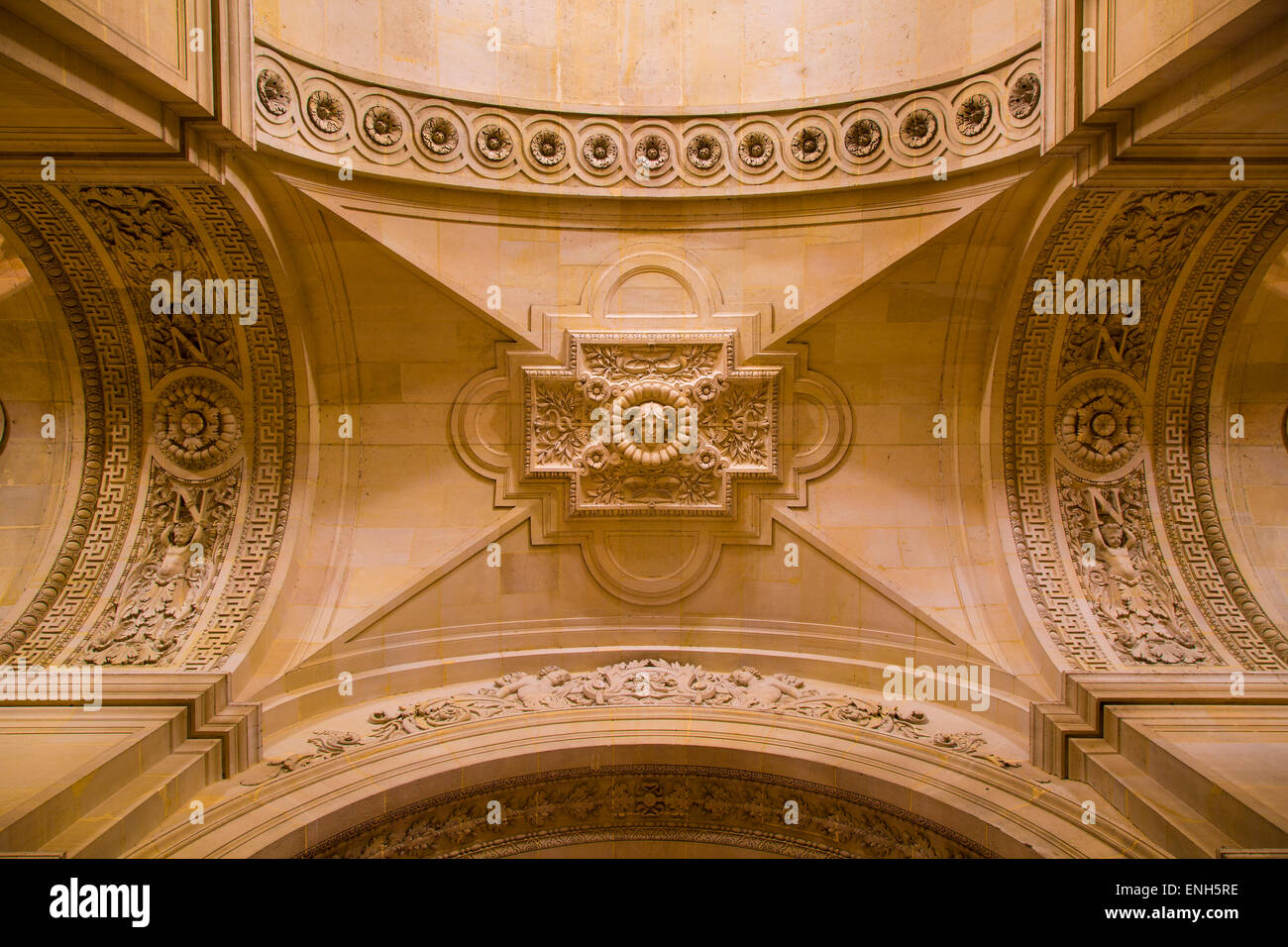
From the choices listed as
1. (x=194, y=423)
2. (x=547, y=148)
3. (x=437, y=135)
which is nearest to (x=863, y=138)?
(x=547, y=148)

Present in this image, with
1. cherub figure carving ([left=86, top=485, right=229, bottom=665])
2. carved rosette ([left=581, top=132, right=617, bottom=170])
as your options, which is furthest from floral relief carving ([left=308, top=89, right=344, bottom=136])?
cherub figure carving ([left=86, top=485, right=229, bottom=665])

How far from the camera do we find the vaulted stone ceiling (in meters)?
6.72

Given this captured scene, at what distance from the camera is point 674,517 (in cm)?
876

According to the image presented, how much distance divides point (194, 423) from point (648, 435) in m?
4.46

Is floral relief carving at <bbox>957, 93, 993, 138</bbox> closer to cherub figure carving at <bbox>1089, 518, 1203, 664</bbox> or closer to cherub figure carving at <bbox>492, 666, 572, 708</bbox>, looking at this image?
cherub figure carving at <bbox>1089, 518, 1203, 664</bbox>

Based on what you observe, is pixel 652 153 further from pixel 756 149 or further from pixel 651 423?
pixel 651 423

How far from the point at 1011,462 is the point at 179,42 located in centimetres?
789

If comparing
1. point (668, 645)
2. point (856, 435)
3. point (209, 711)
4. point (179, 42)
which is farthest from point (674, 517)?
point (179, 42)

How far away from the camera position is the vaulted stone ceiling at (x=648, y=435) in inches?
265

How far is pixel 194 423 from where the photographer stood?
7961 millimetres

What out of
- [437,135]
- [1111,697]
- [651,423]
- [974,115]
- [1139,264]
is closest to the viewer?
[1111,697]

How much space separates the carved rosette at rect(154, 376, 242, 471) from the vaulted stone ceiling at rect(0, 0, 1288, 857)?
0.04 meters

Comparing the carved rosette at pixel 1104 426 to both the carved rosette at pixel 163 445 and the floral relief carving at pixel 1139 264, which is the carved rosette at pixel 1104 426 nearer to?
the floral relief carving at pixel 1139 264

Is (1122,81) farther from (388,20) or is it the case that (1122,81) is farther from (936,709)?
(388,20)
